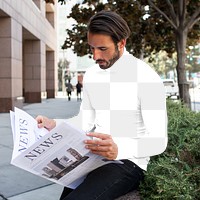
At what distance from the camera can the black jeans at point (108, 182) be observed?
200cm

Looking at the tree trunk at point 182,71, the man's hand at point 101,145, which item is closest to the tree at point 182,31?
the tree trunk at point 182,71

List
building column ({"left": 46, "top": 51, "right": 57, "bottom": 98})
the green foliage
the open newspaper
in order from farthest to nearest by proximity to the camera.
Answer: building column ({"left": 46, "top": 51, "right": 57, "bottom": 98}), the green foliage, the open newspaper

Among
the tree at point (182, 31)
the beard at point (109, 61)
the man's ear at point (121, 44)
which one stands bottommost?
the beard at point (109, 61)

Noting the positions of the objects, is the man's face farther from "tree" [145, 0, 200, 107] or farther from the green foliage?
"tree" [145, 0, 200, 107]

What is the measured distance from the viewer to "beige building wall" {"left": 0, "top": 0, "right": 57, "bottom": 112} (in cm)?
1547

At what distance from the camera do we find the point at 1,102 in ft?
50.3

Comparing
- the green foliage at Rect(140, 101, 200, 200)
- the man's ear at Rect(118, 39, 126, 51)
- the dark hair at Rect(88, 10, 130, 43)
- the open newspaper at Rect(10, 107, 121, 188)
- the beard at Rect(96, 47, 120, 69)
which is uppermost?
the dark hair at Rect(88, 10, 130, 43)

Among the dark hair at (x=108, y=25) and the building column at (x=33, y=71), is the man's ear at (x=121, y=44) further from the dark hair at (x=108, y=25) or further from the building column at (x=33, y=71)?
the building column at (x=33, y=71)

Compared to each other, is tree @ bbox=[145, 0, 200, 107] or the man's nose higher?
tree @ bbox=[145, 0, 200, 107]

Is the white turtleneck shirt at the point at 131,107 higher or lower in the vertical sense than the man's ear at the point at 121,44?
lower

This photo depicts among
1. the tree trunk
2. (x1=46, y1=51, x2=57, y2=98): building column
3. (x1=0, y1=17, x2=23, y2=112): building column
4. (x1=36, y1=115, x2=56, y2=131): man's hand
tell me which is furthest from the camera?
(x1=46, y1=51, x2=57, y2=98): building column

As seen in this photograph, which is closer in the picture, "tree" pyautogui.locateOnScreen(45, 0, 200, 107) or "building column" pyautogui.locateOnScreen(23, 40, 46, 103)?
"tree" pyautogui.locateOnScreen(45, 0, 200, 107)

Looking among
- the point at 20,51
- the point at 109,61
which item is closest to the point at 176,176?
the point at 109,61

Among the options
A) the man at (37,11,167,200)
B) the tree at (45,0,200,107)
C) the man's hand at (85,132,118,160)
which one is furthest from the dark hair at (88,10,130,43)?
the tree at (45,0,200,107)
